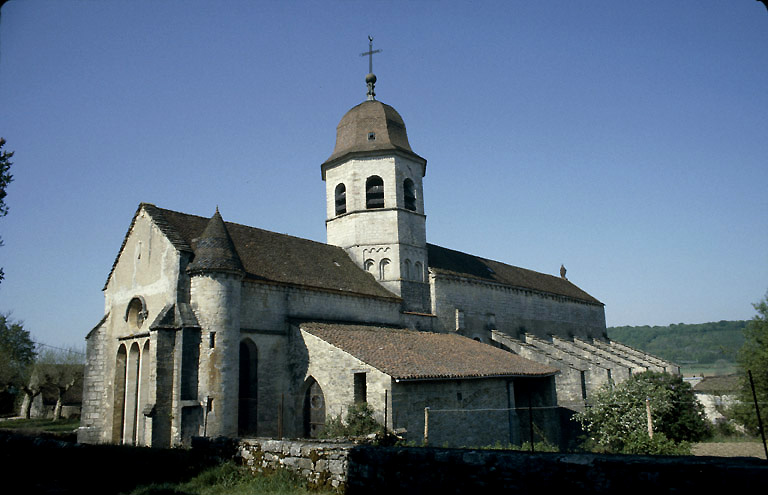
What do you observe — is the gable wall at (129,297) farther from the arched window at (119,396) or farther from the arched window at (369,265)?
the arched window at (369,265)

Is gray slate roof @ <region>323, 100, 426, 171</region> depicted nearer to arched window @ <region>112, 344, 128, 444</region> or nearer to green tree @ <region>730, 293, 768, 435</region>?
arched window @ <region>112, 344, 128, 444</region>

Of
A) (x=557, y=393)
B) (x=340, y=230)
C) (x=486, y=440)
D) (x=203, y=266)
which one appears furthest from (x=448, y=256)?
(x=203, y=266)

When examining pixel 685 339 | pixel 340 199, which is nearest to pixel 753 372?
pixel 340 199

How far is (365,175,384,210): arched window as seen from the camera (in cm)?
2872

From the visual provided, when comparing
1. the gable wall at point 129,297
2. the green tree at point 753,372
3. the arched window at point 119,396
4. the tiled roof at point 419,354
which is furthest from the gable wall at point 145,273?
the green tree at point 753,372

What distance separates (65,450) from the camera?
10.9 metres

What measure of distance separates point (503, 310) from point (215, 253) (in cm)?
1978

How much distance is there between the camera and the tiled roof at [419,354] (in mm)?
19312

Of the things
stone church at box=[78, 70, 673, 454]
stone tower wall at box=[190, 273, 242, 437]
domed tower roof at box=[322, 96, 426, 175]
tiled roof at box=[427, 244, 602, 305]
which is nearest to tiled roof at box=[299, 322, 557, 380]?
stone church at box=[78, 70, 673, 454]

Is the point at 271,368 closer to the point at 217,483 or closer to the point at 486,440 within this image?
the point at 486,440

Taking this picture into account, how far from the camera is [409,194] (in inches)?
1168

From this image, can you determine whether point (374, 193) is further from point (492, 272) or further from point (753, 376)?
point (753, 376)

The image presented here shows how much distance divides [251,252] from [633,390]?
15.6 meters

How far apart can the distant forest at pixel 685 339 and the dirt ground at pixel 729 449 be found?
400 ft
